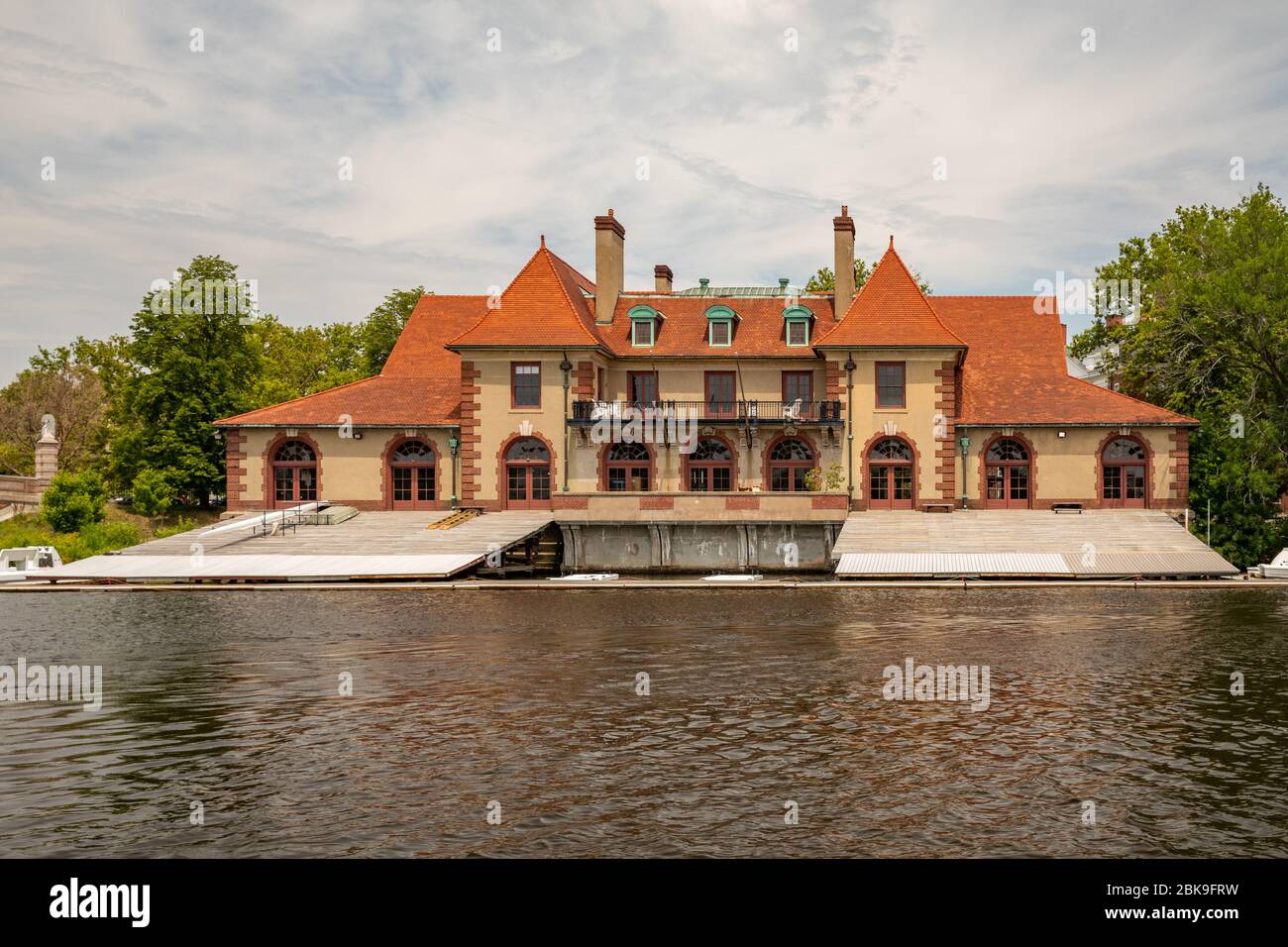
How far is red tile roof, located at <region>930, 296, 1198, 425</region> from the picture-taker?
48.2 metres

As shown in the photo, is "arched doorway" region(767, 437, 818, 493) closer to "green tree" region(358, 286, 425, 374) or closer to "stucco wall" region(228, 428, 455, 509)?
"stucco wall" region(228, 428, 455, 509)

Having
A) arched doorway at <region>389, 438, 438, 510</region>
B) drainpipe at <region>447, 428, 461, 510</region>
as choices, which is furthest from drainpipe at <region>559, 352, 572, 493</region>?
arched doorway at <region>389, 438, 438, 510</region>

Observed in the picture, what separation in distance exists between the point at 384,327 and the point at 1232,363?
4569 cm

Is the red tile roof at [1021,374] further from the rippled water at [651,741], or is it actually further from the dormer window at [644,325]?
the rippled water at [651,741]

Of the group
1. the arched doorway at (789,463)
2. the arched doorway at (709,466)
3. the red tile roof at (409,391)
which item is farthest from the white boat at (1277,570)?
the red tile roof at (409,391)

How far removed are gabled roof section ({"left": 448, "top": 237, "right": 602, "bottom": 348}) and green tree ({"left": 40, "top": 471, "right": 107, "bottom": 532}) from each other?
2047 centimetres

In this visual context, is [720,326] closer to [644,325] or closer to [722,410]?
[644,325]

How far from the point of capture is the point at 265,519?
150ft

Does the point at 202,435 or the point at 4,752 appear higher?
the point at 202,435

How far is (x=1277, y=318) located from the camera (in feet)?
151
